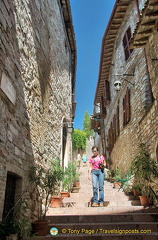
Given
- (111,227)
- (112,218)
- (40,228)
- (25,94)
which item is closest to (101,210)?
(112,218)

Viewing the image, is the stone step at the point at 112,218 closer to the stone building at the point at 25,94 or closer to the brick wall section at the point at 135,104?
the stone building at the point at 25,94

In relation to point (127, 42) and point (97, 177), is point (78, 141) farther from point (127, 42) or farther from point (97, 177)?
point (97, 177)

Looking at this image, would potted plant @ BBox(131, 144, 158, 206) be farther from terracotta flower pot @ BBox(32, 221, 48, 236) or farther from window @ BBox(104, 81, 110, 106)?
window @ BBox(104, 81, 110, 106)

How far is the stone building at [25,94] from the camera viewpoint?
3.25 metres

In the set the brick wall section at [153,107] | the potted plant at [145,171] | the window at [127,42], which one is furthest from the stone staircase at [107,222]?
the window at [127,42]

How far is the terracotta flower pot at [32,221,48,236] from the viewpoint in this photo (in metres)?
3.72

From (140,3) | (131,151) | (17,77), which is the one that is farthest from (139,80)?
(17,77)

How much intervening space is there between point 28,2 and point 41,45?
1194 mm

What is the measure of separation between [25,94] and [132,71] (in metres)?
5.34

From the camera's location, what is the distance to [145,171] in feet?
13.6

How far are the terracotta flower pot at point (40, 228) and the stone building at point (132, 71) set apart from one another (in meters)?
Result: 3.02

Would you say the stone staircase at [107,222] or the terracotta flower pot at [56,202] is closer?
the stone staircase at [107,222]

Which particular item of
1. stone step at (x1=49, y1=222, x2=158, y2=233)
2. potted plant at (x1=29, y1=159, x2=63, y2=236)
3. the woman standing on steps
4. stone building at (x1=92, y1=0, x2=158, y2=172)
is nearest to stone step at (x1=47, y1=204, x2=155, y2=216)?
the woman standing on steps

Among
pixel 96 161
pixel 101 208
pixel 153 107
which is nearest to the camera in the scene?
pixel 101 208
